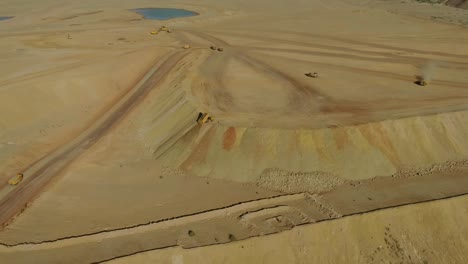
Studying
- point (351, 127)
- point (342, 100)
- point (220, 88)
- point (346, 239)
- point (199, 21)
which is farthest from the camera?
point (199, 21)

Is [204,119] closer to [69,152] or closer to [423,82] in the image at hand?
[69,152]

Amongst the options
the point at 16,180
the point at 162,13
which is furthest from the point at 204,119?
the point at 162,13

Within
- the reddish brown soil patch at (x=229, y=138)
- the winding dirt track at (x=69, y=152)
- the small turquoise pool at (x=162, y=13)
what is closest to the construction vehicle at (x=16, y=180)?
the winding dirt track at (x=69, y=152)

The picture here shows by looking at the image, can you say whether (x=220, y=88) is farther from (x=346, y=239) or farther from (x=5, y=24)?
(x=5, y=24)

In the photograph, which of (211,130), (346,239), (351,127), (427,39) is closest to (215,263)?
(346,239)

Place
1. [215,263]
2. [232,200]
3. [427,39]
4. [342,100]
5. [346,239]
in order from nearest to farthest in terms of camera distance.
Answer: [215,263]
[346,239]
[232,200]
[342,100]
[427,39]

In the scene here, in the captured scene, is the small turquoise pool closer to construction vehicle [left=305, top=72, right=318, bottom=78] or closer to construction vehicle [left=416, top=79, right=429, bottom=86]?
construction vehicle [left=305, top=72, right=318, bottom=78]

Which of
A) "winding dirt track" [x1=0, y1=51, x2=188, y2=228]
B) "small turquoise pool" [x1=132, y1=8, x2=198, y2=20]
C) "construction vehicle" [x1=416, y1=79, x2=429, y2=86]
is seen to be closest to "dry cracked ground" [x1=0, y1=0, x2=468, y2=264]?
"winding dirt track" [x1=0, y1=51, x2=188, y2=228]
